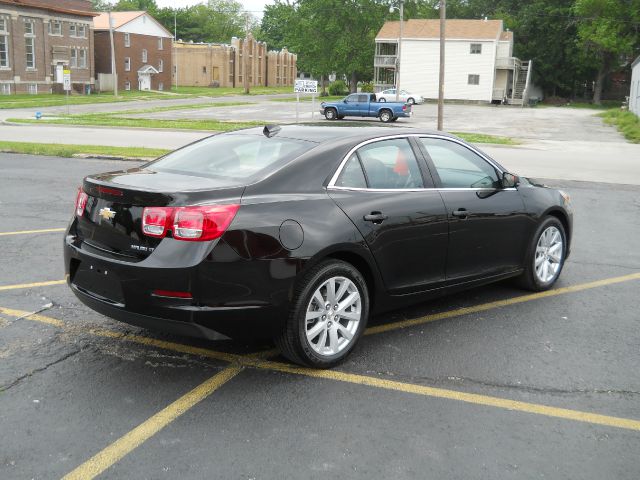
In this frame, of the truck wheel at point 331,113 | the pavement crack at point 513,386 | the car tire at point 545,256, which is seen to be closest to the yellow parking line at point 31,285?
the pavement crack at point 513,386

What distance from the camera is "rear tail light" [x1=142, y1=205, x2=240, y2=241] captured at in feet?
13.3

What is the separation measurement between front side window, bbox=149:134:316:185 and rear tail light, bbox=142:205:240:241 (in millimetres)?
439

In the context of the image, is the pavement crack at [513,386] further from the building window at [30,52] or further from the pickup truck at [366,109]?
the building window at [30,52]

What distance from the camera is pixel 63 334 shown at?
201 inches

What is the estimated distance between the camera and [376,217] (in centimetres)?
480

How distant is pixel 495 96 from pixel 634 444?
2606 inches

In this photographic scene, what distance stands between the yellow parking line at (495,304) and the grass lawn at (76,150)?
12.8 meters

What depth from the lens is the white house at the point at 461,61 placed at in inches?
2579

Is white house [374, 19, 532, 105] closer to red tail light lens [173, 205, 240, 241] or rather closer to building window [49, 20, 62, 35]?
building window [49, 20, 62, 35]

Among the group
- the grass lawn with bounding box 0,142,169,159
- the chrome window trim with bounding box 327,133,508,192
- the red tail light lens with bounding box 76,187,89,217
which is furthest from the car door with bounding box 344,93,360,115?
the red tail light lens with bounding box 76,187,89,217

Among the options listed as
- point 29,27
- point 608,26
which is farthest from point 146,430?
point 608,26

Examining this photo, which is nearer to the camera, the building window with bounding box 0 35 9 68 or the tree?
the building window with bounding box 0 35 9 68

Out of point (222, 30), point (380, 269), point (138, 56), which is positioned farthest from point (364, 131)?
point (222, 30)

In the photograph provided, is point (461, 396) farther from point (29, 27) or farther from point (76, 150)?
point (29, 27)
